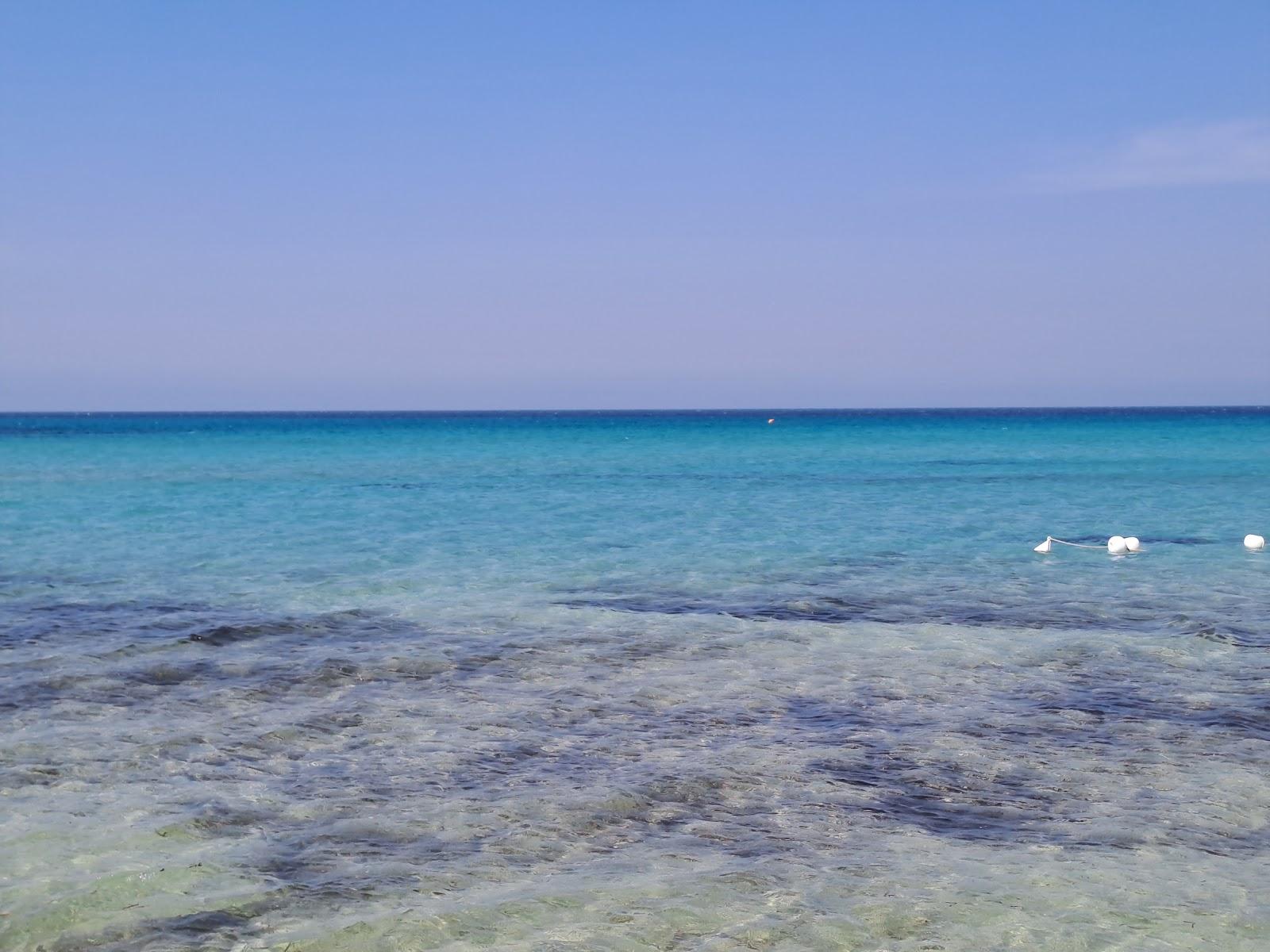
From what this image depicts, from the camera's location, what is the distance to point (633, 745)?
938 cm

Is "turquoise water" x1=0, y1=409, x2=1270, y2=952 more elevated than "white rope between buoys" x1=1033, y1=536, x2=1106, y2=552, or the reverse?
"white rope between buoys" x1=1033, y1=536, x2=1106, y2=552

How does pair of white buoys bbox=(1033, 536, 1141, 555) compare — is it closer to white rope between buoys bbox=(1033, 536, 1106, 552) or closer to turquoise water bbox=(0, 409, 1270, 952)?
white rope between buoys bbox=(1033, 536, 1106, 552)

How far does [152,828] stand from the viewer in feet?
24.7

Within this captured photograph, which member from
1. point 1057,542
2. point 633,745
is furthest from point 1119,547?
point 633,745

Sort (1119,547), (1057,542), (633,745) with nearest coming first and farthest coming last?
(633,745) → (1119,547) → (1057,542)

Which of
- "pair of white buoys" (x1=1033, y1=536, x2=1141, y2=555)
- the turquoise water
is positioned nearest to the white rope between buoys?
"pair of white buoys" (x1=1033, y1=536, x2=1141, y2=555)

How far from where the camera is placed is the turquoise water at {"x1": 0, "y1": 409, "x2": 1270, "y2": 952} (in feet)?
21.0

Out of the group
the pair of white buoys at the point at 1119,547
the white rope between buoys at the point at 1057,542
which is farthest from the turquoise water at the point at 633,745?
the pair of white buoys at the point at 1119,547

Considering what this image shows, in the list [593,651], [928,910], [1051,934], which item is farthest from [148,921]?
[593,651]

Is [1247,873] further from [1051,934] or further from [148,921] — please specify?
[148,921]

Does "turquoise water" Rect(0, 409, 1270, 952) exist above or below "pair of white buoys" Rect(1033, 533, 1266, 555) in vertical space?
below

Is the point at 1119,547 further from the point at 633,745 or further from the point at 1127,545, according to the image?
the point at 633,745

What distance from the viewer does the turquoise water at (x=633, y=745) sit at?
252 inches

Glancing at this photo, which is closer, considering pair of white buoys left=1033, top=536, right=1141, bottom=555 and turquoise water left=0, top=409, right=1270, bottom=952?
turquoise water left=0, top=409, right=1270, bottom=952
